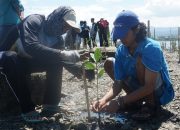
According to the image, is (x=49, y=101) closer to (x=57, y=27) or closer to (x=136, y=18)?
(x=57, y=27)

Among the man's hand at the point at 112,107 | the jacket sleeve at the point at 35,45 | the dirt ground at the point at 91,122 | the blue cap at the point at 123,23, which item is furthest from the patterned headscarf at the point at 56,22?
the man's hand at the point at 112,107

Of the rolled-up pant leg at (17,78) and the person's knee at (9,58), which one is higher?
the person's knee at (9,58)

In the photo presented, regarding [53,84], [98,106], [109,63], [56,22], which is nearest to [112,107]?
[98,106]

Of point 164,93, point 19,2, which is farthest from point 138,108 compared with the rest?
point 19,2

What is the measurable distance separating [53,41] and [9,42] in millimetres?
469

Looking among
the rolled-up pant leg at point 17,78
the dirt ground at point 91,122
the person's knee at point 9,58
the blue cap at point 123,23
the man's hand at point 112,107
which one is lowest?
the dirt ground at point 91,122

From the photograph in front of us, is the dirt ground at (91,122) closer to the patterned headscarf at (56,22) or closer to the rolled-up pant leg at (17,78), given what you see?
the rolled-up pant leg at (17,78)

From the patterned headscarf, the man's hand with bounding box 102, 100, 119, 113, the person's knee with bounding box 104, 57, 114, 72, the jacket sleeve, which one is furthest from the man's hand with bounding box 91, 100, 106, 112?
the patterned headscarf

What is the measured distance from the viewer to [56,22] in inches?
159

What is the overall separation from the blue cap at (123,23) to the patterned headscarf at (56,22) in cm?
57

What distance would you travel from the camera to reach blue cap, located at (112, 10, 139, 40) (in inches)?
142

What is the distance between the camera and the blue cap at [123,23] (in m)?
3.61

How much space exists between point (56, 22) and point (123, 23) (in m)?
0.77

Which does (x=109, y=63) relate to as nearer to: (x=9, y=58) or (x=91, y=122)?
(x=91, y=122)
